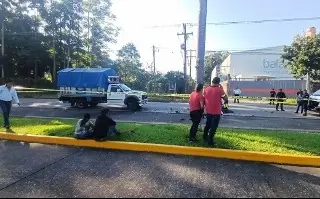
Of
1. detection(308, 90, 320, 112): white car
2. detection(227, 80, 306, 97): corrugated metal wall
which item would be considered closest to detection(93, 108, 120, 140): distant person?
detection(308, 90, 320, 112): white car

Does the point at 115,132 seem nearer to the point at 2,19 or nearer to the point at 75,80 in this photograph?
the point at 75,80

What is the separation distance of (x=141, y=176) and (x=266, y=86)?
33533mm

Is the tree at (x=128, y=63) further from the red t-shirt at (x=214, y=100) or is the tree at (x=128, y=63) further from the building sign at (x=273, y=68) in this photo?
the red t-shirt at (x=214, y=100)

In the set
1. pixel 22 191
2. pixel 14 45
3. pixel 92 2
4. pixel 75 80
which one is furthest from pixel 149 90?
pixel 22 191

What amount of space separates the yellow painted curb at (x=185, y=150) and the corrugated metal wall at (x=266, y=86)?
101 feet

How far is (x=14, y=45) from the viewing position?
42.9m

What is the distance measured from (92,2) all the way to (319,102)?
3492 centimetres

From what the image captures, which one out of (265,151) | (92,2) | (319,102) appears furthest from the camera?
(92,2)

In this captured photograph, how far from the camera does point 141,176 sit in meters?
5.95

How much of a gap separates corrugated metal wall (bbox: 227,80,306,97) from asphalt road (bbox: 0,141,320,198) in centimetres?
3148

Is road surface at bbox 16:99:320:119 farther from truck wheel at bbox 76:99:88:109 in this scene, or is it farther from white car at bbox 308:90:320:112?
truck wheel at bbox 76:99:88:109

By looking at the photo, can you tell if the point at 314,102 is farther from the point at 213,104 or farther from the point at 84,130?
the point at 84,130

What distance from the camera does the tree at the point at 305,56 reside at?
98.6ft

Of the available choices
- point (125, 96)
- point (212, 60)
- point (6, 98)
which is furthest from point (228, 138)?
point (212, 60)
